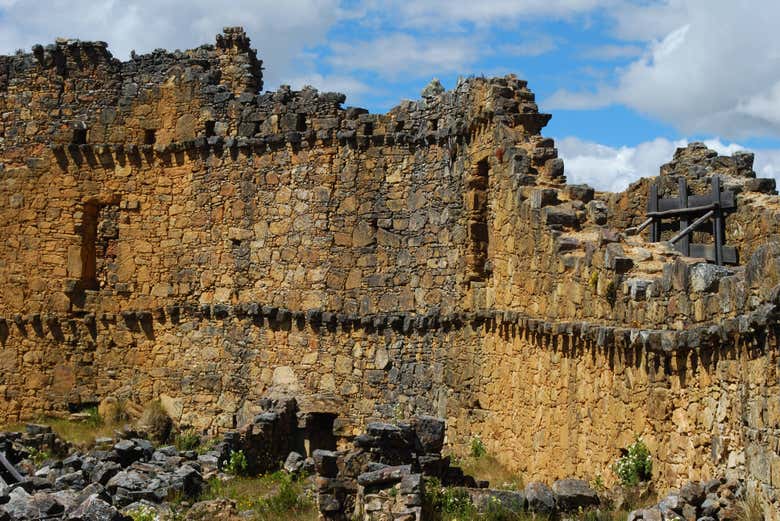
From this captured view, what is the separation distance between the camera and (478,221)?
15.8 m

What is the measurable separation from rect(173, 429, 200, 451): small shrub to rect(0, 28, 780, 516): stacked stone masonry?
0.89 feet

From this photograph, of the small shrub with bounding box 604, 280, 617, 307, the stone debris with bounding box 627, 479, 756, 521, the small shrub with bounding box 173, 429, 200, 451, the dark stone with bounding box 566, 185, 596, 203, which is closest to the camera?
the stone debris with bounding box 627, 479, 756, 521

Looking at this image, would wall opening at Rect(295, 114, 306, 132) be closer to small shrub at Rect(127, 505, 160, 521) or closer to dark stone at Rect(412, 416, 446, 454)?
dark stone at Rect(412, 416, 446, 454)

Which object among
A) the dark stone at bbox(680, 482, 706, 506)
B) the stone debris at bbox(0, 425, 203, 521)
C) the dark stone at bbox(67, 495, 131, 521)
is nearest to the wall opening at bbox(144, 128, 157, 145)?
the stone debris at bbox(0, 425, 203, 521)

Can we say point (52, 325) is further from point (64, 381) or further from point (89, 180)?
point (89, 180)

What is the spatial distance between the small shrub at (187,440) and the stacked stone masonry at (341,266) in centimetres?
27

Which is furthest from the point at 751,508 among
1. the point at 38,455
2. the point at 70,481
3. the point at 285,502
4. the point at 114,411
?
the point at 114,411

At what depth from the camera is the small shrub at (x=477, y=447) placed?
15.2m

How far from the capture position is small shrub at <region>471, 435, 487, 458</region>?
1516 centimetres

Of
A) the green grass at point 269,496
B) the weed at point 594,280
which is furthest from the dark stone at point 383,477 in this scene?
the weed at point 594,280

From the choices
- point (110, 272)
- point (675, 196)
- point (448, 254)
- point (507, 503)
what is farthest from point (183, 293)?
point (507, 503)

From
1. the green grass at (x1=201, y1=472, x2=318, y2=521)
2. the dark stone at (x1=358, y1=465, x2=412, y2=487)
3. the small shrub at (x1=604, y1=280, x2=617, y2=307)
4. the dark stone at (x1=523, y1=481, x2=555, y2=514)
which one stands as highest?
the small shrub at (x1=604, y1=280, x2=617, y2=307)

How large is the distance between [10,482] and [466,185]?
7048 millimetres

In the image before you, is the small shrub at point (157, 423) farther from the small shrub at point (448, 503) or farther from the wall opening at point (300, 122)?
the small shrub at point (448, 503)
